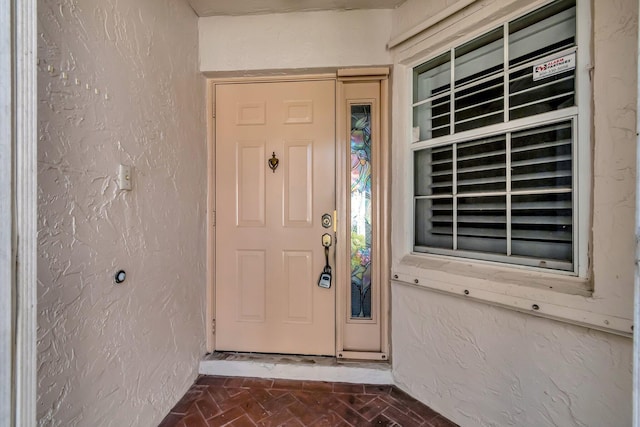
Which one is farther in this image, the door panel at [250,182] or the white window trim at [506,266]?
the door panel at [250,182]

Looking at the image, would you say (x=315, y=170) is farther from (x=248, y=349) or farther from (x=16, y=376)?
(x=16, y=376)

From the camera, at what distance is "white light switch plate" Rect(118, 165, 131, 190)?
1178 mm

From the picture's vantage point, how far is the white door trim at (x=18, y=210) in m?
0.75

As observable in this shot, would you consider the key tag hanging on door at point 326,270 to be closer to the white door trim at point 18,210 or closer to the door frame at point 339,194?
the door frame at point 339,194

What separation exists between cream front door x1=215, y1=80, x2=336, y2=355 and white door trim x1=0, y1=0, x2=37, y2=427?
1.14 metres

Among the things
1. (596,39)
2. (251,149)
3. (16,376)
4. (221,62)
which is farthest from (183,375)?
(596,39)

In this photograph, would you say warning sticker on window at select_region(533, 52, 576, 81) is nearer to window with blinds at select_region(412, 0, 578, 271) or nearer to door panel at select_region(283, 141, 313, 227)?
window with blinds at select_region(412, 0, 578, 271)

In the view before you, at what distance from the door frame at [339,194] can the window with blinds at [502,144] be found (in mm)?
214

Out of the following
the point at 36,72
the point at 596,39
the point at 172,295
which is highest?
the point at 596,39

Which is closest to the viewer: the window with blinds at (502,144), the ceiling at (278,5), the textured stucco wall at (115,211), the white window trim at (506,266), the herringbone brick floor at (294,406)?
the textured stucco wall at (115,211)

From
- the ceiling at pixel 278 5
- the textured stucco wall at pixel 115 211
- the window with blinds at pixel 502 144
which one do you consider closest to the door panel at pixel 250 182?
the textured stucco wall at pixel 115 211

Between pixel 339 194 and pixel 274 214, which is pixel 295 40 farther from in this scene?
pixel 274 214

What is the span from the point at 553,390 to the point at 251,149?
85.0 inches

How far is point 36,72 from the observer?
817mm
